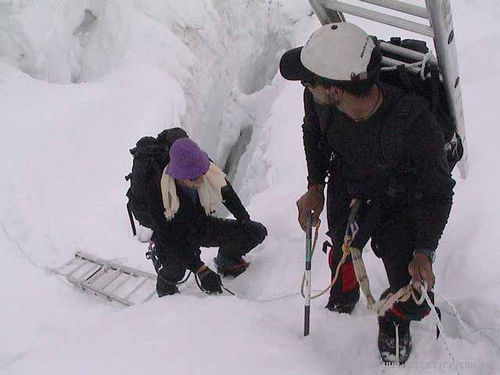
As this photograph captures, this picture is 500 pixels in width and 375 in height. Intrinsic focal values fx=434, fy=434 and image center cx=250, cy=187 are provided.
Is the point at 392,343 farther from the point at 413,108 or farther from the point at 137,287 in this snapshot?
the point at 137,287

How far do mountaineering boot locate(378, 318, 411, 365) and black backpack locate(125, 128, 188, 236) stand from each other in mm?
1532

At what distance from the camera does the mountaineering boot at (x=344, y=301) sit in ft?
7.46

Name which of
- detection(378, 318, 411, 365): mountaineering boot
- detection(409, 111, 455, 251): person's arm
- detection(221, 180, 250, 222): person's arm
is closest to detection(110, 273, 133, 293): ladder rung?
detection(221, 180, 250, 222): person's arm

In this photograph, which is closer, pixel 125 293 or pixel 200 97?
pixel 125 293

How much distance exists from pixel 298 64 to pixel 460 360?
1.49 meters

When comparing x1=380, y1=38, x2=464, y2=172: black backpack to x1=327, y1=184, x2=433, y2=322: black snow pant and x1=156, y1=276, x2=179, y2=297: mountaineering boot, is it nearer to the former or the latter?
x1=327, y1=184, x2=433, y2=322: black snow pant

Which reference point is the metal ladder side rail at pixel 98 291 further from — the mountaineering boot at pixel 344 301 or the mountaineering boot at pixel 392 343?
the mountaineering boot at pixel 392 343

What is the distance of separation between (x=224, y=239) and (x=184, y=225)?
38cm

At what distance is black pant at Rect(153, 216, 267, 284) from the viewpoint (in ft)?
10.2

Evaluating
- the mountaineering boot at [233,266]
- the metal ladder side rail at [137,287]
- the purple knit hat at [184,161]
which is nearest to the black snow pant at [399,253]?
the purple knit hat at [184,161]

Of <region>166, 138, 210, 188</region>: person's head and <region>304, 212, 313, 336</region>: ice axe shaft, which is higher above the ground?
<region>166, 138, 210, 188</region>: person's head

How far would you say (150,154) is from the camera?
2742 mm

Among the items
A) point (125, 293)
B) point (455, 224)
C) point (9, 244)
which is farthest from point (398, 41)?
point (9, 244)

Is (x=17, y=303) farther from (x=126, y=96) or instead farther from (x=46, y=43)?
(x=46, y=43)
